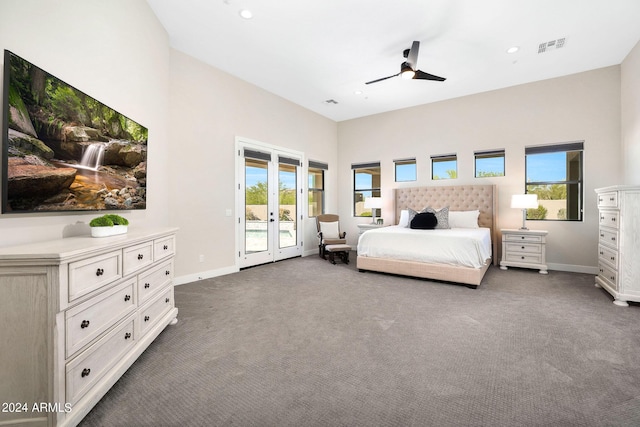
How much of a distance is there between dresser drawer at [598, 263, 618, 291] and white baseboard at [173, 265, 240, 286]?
5.45 meters

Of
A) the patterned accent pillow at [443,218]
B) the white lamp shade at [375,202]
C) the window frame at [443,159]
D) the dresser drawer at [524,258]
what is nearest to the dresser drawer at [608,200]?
the dresser drawer at [524,258]

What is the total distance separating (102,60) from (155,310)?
2.33 m

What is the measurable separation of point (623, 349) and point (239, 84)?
19.9 feet

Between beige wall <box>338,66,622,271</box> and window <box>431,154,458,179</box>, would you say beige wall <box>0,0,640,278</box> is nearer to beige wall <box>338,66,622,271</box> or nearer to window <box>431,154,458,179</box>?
beige wall <box>338,66,622,271</box>

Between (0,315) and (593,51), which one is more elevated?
(593,51)

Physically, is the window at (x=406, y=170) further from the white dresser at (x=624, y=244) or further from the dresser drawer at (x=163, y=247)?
the dresser drawer at (x=163, y=247)

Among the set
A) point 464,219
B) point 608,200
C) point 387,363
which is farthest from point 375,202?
point 387,363

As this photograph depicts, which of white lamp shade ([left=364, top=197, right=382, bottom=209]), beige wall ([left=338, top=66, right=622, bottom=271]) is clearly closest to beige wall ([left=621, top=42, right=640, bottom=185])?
beige wall ([left=338, top=66, right=622, bottom=271])

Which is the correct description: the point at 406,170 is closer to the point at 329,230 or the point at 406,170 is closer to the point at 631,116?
the point at 329,230

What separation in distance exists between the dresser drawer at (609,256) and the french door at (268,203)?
5.18 metres

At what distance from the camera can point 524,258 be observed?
4.99 m

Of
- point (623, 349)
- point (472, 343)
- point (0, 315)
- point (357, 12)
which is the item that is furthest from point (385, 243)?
point (0, 315)

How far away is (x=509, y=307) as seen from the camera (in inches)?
128

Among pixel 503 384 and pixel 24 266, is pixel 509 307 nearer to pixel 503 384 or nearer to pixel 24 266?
pixel 503 384
